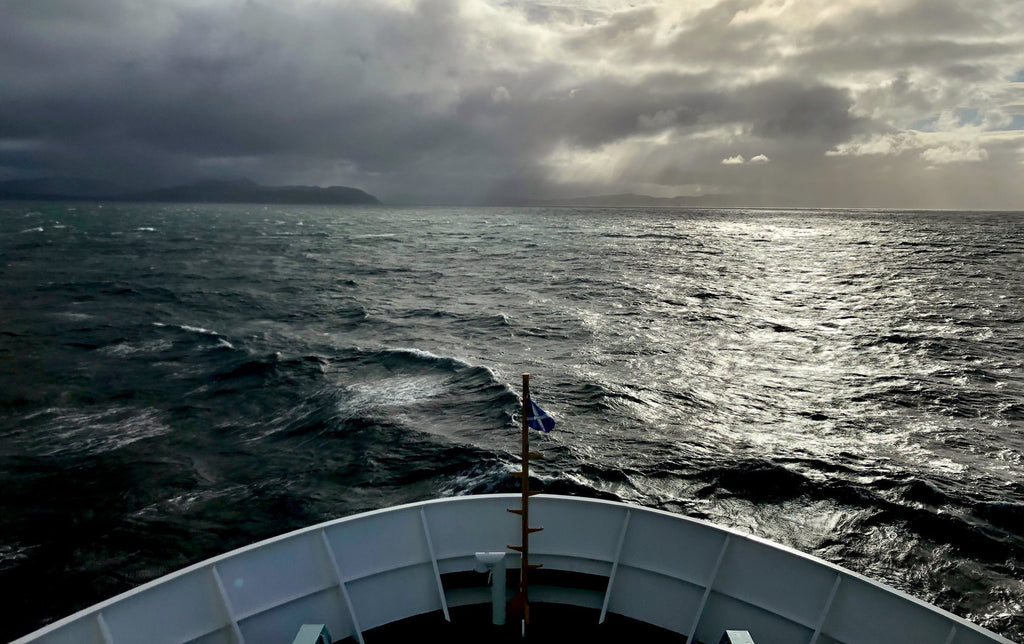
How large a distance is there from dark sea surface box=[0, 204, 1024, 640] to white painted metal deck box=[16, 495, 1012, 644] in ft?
29.4

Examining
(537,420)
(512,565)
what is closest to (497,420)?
(512,565)

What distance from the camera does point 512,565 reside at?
9.85 metres

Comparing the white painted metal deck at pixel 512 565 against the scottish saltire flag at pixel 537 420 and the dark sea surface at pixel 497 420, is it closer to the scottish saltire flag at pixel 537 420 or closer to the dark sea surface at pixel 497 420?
the scottish saltire flag at pixel 537 420

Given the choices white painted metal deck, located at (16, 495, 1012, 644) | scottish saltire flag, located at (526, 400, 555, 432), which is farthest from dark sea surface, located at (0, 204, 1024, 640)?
scottish saltire flag, located at (526, 400, 555, 432)

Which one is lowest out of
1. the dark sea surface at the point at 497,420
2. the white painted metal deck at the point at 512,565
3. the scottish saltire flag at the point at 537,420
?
the dark sea surface at the point at 497,420

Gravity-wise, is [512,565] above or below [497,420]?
above

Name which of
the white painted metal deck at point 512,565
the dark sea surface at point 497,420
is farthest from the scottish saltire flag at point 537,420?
the dark sea surface at point 497,420

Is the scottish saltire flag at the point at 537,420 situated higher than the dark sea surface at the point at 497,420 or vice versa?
the scottish saltire flag at the point at 537,420

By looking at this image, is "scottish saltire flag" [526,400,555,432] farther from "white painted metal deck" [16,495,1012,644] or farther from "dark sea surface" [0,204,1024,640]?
"dark sea surface" [0,204,1024,640]

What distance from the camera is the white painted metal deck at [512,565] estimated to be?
7816 mm

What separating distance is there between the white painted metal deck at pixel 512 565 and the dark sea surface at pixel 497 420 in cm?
895

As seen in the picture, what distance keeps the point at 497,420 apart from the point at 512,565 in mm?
15508

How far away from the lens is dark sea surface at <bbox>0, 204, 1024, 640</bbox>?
16.8 metres

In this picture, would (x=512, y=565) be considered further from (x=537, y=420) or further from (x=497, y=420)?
(x=497, y=420)
